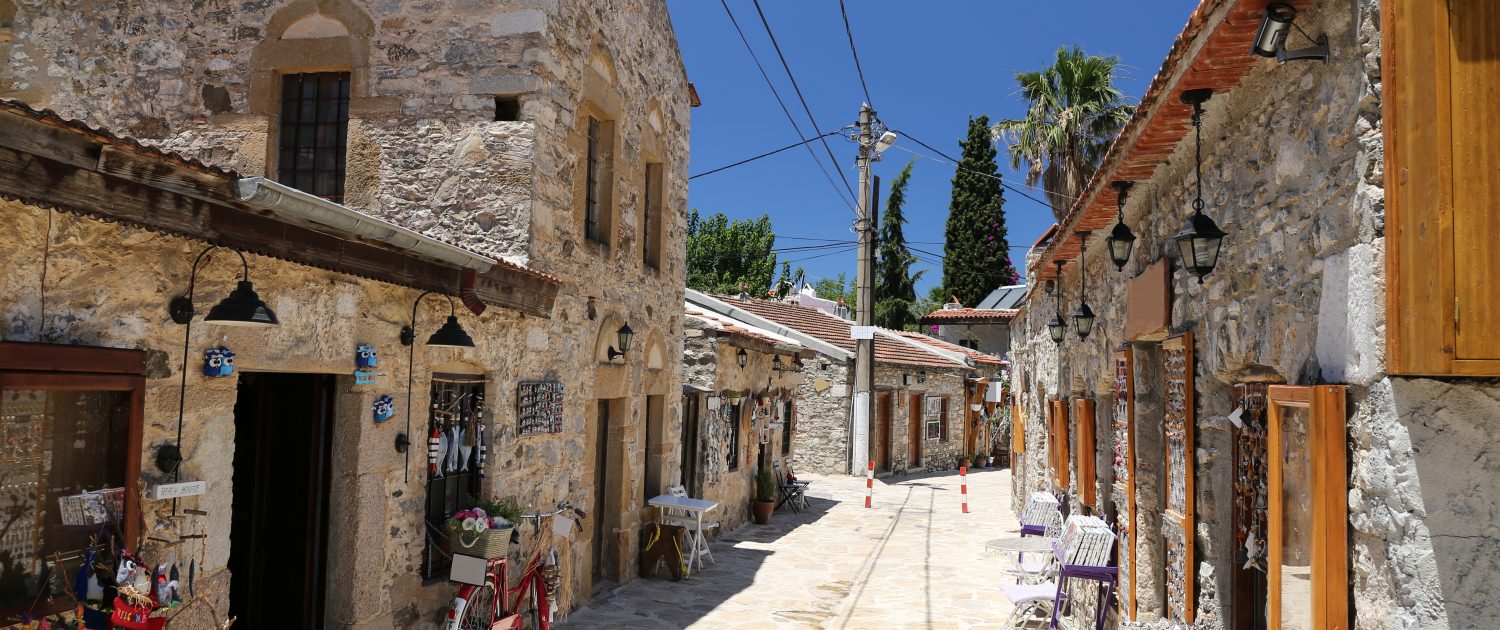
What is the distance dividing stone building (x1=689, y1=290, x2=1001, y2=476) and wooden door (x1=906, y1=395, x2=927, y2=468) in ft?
0.08

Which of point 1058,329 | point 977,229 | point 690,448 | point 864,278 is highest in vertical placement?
point 977,229

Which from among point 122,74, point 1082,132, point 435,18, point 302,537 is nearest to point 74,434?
point 302,537

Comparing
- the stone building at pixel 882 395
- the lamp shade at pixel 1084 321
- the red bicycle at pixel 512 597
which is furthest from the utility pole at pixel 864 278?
the red bicycle at pixel 512 597

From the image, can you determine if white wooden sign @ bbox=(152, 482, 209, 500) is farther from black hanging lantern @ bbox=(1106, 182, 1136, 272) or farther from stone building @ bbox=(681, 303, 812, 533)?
stone building @ bbox=(681, 303, 812, 533)

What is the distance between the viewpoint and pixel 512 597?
7.18 meters

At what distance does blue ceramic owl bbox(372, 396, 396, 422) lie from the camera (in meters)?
5.95

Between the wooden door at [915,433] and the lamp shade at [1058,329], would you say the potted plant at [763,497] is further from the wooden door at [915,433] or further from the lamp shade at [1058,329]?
the wooden door at [915,433]

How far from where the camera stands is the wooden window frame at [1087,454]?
8211 millimetres

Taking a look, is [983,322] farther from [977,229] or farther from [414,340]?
[414,340]

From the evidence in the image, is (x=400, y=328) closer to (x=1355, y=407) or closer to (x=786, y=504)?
(x=1355, y=407)

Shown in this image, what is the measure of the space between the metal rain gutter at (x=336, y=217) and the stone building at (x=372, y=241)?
0.02 m

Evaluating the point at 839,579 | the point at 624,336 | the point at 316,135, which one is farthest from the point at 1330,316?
→ the point at 839,579

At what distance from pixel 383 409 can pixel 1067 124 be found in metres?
16.0

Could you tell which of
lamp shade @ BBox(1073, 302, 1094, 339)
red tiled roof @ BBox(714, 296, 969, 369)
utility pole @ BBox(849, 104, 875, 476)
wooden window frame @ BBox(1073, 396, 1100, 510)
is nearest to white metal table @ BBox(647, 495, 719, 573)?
wooden window frame @ BBox(1073, 396, 1100, 510)
